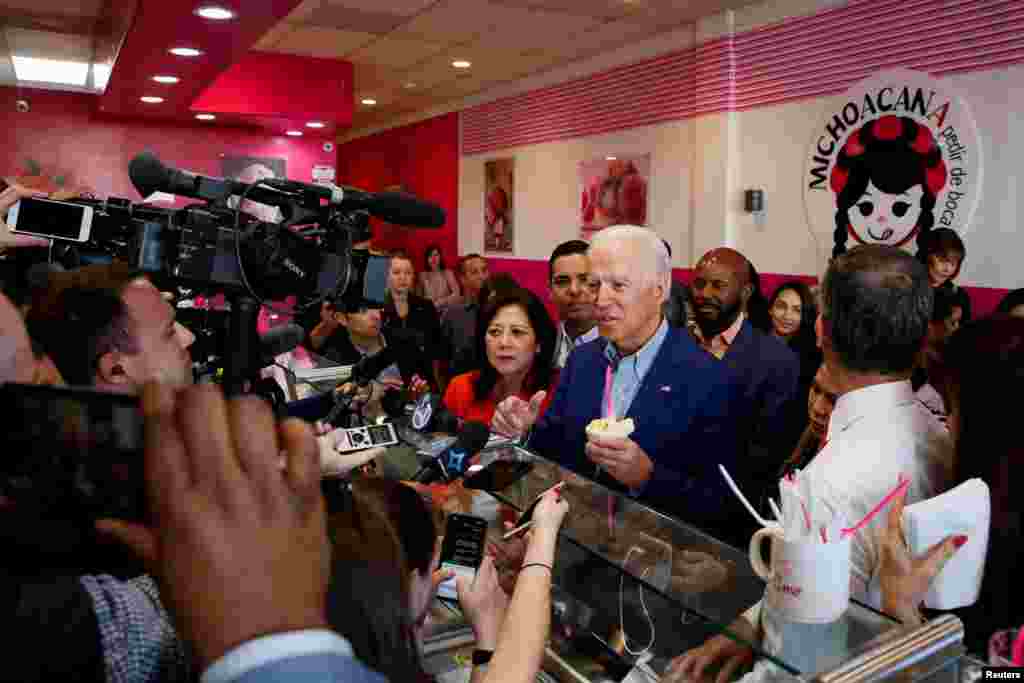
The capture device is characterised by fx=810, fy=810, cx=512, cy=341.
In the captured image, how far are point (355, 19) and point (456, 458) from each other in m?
6.50

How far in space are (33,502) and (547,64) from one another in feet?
30.3

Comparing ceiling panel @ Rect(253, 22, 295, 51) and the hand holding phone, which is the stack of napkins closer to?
the hand holding phone

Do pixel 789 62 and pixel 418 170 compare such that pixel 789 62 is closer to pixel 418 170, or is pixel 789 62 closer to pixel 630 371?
pixel 630 371

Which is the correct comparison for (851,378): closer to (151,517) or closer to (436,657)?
(436,657)

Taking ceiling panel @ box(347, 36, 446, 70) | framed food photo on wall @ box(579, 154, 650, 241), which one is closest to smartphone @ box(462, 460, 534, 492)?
framed food photo on wall @ box(579, 154, 650, 241)

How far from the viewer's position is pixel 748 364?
3334 millimetres

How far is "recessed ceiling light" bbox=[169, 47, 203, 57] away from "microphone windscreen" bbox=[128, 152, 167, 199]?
189 inches

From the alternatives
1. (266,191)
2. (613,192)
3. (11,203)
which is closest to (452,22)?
(613,192)

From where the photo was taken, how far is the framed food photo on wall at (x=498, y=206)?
416 inches

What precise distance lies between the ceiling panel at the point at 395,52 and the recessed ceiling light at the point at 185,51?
7.99ft

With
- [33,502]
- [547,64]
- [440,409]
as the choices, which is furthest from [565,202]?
[33,502]

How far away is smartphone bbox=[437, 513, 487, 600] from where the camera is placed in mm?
1597

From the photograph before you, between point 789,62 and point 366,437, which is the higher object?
point 789,62

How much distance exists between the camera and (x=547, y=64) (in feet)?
30.3
